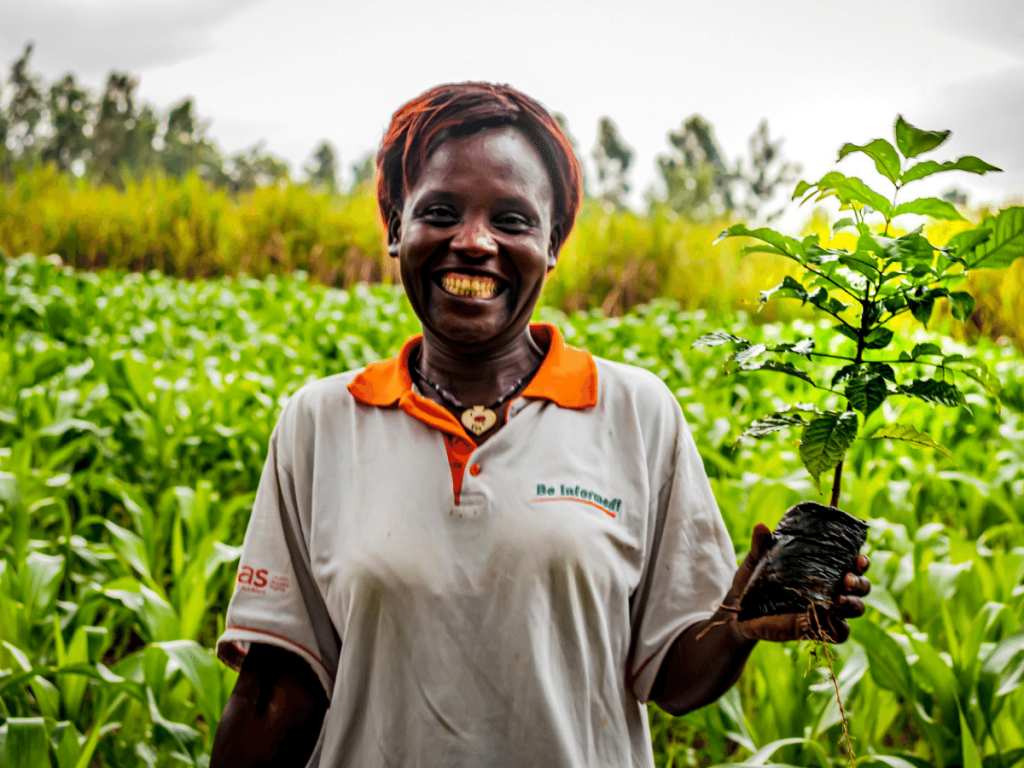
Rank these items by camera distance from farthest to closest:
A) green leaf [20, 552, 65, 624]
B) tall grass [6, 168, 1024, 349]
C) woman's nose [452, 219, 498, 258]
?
tall grass [6, 168, 1024, 349] < green leaf [20, 552, 65, 624] < woman's nose [452, 219, 498, 258]

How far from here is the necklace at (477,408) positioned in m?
1.22

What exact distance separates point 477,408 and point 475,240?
0.26 metres

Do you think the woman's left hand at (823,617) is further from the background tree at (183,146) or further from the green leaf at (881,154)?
the background tree at (183,146)

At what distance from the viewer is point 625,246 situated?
7.95 m

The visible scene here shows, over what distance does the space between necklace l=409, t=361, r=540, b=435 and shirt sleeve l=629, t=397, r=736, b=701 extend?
0.25 metres

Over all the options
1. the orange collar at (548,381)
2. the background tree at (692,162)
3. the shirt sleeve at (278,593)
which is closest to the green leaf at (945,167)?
the orange collar at (548,381)

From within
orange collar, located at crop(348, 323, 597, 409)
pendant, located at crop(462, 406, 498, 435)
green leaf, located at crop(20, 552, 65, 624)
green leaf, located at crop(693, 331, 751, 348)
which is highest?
green leaf, located at crop(693, 331, 751, 348)

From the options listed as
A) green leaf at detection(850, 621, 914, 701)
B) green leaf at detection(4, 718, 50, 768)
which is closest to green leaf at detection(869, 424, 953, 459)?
green leaf at detection(850, 621, 914, 701)

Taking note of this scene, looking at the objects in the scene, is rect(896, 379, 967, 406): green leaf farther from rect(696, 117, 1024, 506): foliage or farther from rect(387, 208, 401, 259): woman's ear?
rect(387, 208, 401, 259): woman's ear

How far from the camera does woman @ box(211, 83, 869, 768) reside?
1082 mm

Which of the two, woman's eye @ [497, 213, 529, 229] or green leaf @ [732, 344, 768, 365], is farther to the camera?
woman's eye @ [497, 213, 529, 229]

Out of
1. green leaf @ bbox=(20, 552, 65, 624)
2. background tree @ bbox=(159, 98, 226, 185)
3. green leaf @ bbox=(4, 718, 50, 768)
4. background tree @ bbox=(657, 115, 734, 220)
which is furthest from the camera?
background tree @ bbox=(159, 98, 226, 185)

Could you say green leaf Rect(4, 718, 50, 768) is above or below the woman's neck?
below

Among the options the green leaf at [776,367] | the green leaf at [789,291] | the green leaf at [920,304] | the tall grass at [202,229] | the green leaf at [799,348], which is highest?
the tall grass at [202,229]
